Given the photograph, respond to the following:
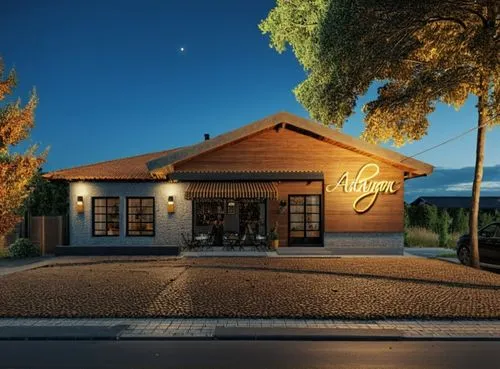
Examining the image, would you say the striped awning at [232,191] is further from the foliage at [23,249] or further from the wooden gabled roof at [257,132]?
the foliage at [23,249]

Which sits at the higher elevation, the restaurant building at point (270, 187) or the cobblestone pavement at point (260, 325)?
the restaurant building at point (270, 187)

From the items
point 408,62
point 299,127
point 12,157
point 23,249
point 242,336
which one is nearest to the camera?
point 242,336

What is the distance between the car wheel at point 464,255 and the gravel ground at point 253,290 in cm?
77

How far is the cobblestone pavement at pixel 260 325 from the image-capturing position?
23.4 ft

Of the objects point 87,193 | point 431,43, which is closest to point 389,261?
point 431,43

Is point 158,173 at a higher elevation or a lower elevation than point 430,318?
higher

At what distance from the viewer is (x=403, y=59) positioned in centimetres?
1541

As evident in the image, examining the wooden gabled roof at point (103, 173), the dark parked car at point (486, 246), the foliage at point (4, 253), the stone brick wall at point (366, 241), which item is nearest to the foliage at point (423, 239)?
the stone brick wall at point (366, 241)

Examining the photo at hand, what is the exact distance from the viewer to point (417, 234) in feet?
75.8

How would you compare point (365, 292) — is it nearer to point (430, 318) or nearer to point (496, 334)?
point (430, 318)

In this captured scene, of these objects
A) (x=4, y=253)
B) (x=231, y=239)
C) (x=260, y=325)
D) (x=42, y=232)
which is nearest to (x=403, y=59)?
Result: (x=231, y=239)

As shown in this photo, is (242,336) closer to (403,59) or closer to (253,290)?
(253,290)

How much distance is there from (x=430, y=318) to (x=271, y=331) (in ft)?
9.86

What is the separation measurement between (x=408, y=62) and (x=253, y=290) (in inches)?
418
